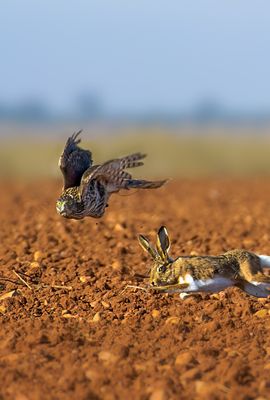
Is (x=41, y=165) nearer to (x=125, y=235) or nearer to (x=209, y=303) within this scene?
(x=125, y=235)

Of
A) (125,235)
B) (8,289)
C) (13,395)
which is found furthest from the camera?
A: (125,235)

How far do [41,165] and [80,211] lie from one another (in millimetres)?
39713

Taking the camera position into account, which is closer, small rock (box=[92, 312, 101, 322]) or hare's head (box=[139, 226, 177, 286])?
small rock (box=[92, 312, 101, 322])

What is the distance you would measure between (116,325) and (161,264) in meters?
0.81

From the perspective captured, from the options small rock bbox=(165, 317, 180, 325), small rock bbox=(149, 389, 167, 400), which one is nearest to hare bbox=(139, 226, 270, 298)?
small rock bbox=(165, 317, 180, 325)

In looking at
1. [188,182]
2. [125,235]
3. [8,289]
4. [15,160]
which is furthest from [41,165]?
[8,289]

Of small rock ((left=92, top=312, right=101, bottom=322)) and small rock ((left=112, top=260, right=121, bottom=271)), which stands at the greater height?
small rock ((left=92, top=312, right=101, bottom=322))

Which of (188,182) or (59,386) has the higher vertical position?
(59,386)

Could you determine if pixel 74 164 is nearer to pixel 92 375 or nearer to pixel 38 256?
pixel 92 375

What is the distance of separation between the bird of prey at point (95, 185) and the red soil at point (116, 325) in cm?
81

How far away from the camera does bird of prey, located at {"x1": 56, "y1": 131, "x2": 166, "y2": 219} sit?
23.7ft

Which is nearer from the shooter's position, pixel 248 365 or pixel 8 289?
pixel 248 365

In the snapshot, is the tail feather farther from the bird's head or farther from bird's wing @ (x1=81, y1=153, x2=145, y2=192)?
the bird's head

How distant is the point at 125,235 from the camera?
11695 millimetres
